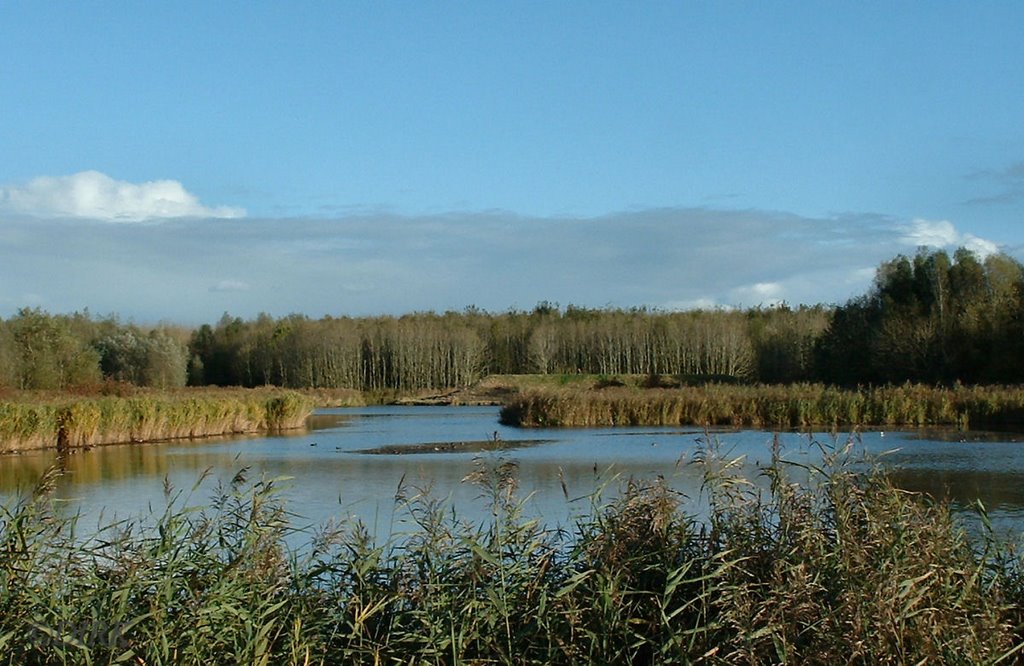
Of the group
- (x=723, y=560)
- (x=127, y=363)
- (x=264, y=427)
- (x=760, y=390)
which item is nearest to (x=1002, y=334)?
(x=760, y=390)

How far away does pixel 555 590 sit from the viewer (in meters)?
5.38

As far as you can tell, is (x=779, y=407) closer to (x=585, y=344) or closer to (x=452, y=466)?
(x=452, y=466)

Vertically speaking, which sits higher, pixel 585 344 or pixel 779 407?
pixel 585 344

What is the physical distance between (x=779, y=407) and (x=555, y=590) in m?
27.1

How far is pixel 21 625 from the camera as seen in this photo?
4930 millimetres

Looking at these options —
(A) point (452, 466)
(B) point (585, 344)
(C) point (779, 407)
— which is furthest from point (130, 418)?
(B) point (585, 344)

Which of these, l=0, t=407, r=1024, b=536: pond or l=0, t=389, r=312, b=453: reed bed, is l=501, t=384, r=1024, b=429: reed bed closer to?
l=0, t=407, r=1024, b=536: pond

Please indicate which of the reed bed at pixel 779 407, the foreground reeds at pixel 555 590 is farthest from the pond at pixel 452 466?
the reed bed at pixel 779 407

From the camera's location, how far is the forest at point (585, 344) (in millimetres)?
39219

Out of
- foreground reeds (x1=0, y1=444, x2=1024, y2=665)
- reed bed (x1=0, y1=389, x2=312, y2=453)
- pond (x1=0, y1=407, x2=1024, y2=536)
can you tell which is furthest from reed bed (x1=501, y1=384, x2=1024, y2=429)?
foreground reeds (x1=0, y1=444, x2=1024, y2=665)

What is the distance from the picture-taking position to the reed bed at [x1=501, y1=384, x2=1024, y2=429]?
96.5ft

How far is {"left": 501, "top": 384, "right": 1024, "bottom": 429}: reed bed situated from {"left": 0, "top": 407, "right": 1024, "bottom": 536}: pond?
1.72m

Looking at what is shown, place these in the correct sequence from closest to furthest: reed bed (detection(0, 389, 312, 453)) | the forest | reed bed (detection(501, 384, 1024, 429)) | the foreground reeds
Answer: the foreground reeds, reed bed (detection(0, 389, 312, 453)), reed bed (detection(501, 384, 1024, 429)), the forest

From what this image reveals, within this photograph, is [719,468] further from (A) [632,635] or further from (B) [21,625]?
(B) [21,625]
